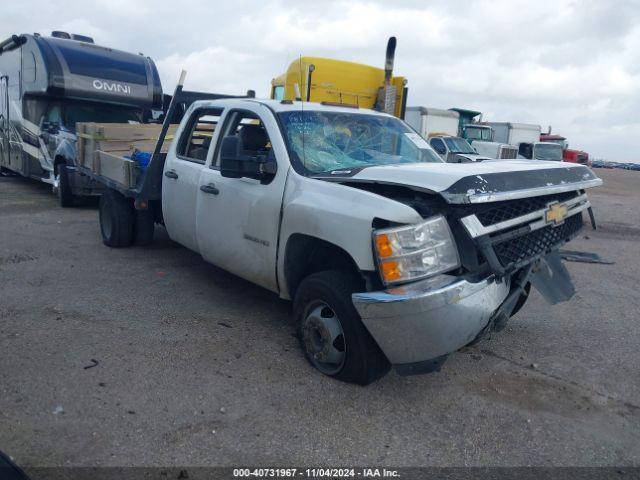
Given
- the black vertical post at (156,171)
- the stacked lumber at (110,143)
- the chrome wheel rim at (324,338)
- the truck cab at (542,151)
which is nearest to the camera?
the chrome wheel rim at (324,338)

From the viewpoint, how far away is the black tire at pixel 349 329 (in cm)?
352

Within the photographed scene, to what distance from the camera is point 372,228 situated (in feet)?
10.8

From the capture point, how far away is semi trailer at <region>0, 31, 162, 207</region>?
1016 cm

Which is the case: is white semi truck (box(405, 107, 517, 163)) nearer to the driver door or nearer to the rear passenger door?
the rear passenger door

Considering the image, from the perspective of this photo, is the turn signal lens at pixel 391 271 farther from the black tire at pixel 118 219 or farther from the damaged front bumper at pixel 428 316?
the black tire at pixel 118 219

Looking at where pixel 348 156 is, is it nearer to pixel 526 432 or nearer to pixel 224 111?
pixel 224 111

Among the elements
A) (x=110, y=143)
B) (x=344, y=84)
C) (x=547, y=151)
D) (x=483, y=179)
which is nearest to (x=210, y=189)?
(x=483, y=179)

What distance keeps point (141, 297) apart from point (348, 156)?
2534 millimetres

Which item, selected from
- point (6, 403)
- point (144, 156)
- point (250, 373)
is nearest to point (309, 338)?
point (250, 373)

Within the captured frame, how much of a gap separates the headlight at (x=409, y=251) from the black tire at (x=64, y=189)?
8.54m

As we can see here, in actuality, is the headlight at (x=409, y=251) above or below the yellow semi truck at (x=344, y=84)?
below

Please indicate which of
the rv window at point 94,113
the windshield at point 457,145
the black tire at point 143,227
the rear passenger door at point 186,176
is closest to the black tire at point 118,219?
the black tire at point 143,227

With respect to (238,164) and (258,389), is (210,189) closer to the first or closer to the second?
(238,164)

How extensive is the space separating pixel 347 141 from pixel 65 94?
7680mm
